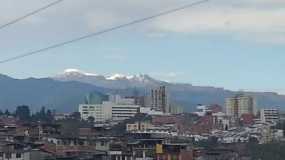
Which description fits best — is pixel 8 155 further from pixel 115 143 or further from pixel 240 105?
pixel 240 105

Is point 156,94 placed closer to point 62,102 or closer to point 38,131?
point 62,102

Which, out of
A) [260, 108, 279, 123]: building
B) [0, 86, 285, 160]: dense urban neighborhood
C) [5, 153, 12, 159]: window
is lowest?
[5, 153, 12, 159]: window

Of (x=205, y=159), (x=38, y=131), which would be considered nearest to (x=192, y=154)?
(x=205, y=159)

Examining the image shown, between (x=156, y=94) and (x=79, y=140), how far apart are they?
8389 centimetres

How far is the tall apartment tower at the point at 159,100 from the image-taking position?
12511 centimetres

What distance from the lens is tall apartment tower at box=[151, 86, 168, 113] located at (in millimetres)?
125113

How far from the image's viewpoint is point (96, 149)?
4806cm

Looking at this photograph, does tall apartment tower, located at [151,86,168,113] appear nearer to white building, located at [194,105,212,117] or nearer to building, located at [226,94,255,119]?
white building, located at [194,105,212,117]

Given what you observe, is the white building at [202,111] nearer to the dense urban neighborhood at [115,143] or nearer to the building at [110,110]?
the building at [110,110]

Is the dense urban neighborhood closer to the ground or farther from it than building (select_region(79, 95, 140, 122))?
closer to the ground

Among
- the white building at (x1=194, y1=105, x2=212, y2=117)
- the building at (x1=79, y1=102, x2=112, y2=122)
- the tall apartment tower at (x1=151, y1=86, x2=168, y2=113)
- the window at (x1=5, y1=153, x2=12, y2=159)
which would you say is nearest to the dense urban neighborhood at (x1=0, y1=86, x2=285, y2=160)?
the window at (x1=5, y1=153, x2=12, y2=159)

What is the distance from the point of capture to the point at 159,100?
130 m

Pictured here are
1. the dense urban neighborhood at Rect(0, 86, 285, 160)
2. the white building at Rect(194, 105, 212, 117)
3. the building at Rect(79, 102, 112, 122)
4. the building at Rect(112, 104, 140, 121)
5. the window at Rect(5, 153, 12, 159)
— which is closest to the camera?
the window at Rect(5, 153, 12, 159)

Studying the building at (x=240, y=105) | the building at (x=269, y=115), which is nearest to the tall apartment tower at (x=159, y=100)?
the building at (x=240, y=105)
